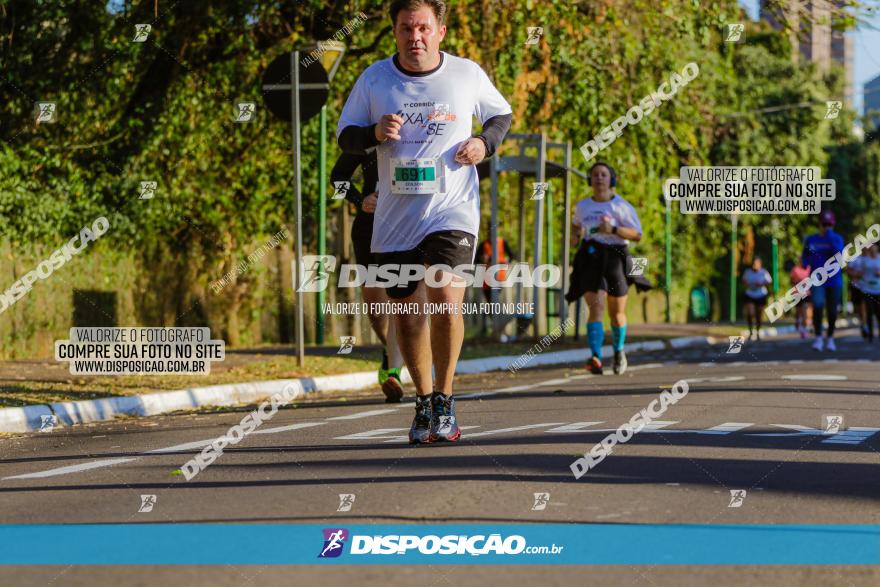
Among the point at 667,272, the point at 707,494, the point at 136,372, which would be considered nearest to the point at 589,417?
the point at 707,494

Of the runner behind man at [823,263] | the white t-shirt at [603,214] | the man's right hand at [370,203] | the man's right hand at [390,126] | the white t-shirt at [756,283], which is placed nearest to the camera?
the man's right hand at [390,126]

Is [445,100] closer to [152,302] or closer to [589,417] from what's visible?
[589,417]

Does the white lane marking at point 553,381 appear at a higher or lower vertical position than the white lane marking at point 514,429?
lower

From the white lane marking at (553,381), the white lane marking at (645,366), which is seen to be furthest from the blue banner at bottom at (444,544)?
the white lane marking at (645,366)

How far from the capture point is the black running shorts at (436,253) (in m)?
7.61

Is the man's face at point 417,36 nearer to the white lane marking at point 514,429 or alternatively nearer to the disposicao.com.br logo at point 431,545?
the white lane marking at point 514,429

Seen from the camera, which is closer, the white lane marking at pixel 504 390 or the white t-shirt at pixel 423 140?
the white t-shirt at pixel 423 140

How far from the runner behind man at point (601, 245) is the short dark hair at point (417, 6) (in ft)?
22.4

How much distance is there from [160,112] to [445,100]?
10843 mm

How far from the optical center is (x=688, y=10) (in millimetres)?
19688

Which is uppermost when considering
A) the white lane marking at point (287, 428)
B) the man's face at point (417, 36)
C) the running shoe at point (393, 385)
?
the man's face at point (417, 36)

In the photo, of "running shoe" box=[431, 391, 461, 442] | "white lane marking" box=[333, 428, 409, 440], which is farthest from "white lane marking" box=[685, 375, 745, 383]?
"running shoe" box=[431, 391, 461, 442]

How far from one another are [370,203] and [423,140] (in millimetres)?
2315

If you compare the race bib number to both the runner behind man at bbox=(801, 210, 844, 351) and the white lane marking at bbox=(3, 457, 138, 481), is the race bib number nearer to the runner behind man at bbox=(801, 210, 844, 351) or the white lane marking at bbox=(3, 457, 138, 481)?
the white lane marking at bbox=(3, 457, 138, 481)
